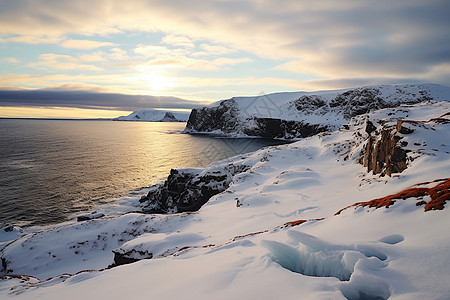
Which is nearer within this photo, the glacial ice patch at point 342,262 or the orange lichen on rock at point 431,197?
the glacial ice patch at point 342,262

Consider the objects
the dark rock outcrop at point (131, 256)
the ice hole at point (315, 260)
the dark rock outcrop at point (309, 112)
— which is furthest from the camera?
the dark rock outcrop at point (309, 112)

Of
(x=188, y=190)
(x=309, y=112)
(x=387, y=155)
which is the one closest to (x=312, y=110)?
(x=309, y=112)

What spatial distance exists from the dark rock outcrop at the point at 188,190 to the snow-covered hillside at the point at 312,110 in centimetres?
10002

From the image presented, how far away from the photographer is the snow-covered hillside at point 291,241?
5922 millimetres

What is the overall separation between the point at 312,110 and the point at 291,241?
151m

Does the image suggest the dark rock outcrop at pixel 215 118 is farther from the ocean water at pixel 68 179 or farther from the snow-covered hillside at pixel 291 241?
the snow-covered hillside at pixel 291 241

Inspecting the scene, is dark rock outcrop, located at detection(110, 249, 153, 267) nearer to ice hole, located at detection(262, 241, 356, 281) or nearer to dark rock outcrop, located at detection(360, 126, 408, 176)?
ice hole, located at detection(262, 241, 356, 281)

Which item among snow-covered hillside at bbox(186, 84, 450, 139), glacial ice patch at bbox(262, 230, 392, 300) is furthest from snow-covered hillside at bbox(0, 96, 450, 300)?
snow-covered hillside at bbox(186, 84, 450, 139)

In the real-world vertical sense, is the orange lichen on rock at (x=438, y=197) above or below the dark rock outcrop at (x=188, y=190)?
above

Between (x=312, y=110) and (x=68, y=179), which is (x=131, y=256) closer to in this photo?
(x=68, y=179)

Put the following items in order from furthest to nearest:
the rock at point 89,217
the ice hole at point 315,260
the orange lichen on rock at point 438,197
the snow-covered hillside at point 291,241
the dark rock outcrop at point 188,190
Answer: the dark rock outcrop at point 188,190 < the rock at point 89,217 < the orange lichen on rock at point 438,197 < the ice hole at point 315,260 < the snow-covered hillside at point 291,241

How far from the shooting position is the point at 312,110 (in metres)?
146

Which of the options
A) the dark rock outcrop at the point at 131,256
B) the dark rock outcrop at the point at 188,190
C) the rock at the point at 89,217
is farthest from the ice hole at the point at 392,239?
the rock at the point at 89,217

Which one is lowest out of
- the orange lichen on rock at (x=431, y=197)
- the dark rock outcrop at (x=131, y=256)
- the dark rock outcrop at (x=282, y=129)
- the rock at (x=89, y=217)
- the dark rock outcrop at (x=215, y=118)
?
the rock at (x=89, y=217)
